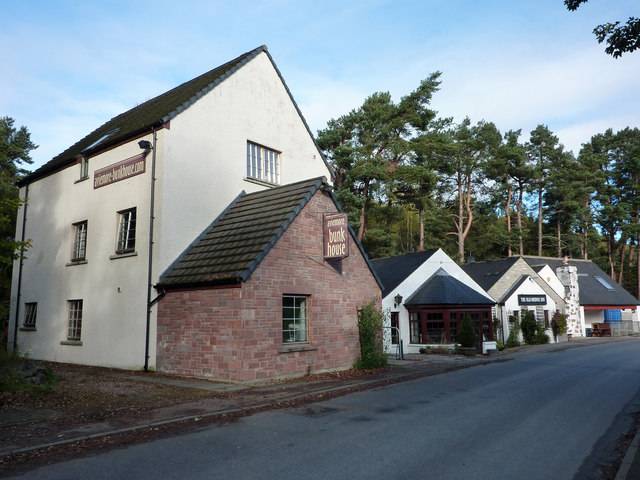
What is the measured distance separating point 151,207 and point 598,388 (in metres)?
13.5

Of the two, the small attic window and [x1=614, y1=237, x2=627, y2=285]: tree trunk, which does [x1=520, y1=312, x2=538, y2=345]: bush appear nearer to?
the small attic window

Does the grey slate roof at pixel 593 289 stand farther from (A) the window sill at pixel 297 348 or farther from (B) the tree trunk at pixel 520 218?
(A) the window sill at pixel 297 348

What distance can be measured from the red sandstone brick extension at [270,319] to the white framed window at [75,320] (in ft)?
17.8

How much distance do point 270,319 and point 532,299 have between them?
26164mm

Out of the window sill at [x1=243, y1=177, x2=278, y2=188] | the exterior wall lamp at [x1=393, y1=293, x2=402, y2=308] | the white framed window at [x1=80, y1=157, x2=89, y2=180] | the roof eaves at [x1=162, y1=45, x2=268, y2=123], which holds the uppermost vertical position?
the roof eaves at [x1=162, y1=45, x2=268, y2=123]

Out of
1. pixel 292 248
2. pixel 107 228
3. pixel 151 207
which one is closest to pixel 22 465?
pixel 292 248

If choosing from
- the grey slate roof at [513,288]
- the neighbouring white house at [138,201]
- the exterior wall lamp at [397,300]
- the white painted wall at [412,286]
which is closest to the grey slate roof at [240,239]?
the neighbouring white house at [138,201]

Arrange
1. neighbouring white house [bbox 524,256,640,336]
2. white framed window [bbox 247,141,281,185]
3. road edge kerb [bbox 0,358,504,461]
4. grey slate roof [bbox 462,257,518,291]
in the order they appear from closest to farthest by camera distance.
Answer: road edge kerb [bbox 0,358,504,461], white framed window [bbox 247,141,281,185], grey slate roof [bbox 462,257,518,291], neighbouring white house [bbox 524,256,640,336]

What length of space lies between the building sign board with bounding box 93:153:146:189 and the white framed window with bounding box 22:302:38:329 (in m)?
6.33

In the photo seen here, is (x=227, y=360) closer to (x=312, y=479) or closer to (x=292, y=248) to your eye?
(x=292, y=248)

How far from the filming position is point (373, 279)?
1766 centimetres

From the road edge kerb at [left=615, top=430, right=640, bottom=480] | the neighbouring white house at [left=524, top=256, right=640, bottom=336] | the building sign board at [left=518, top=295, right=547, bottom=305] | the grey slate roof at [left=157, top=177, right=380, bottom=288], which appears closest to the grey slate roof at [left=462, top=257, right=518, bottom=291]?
the building sign board at [left=518, top=295, right=547, bottom=305]

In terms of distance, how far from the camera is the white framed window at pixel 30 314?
813 inches

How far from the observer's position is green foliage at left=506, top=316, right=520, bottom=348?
30.6 meters
